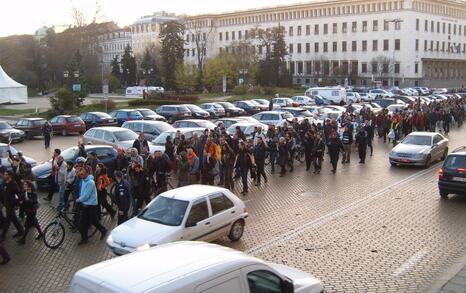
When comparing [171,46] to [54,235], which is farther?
[171,46]

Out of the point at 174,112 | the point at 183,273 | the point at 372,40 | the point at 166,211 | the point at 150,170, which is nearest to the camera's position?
the point at 183,273

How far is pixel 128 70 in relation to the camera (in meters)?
103

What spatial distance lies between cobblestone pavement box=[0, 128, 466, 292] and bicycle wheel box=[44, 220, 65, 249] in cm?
24

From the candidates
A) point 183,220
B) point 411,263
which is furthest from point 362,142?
point 183,220

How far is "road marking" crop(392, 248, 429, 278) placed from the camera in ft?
34.1

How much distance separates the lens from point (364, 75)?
343 ft

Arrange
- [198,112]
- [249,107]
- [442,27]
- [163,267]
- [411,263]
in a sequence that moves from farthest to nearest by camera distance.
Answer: [442,27] < [249,107] < [198,112] < [411,263] < [163,267]

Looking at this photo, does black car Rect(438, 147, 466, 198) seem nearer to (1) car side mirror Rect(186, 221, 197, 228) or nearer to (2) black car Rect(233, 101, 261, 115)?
(1) car side mirror Rect(186, 221, 197, 228)

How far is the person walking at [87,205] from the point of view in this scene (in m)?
12.0

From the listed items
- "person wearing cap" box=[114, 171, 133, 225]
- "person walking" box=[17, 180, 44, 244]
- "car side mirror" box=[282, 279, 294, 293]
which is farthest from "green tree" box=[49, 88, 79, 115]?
"car side mirror" box=[282, 279, 294, 293]

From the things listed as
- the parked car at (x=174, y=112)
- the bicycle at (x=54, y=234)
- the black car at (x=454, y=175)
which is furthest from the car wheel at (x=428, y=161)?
the parked car at (x=174, y=112)

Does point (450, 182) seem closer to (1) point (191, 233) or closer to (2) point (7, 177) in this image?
(1) point (191, 233)

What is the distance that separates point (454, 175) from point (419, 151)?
6.32m

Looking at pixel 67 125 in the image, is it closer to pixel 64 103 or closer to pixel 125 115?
pixel 125 115
